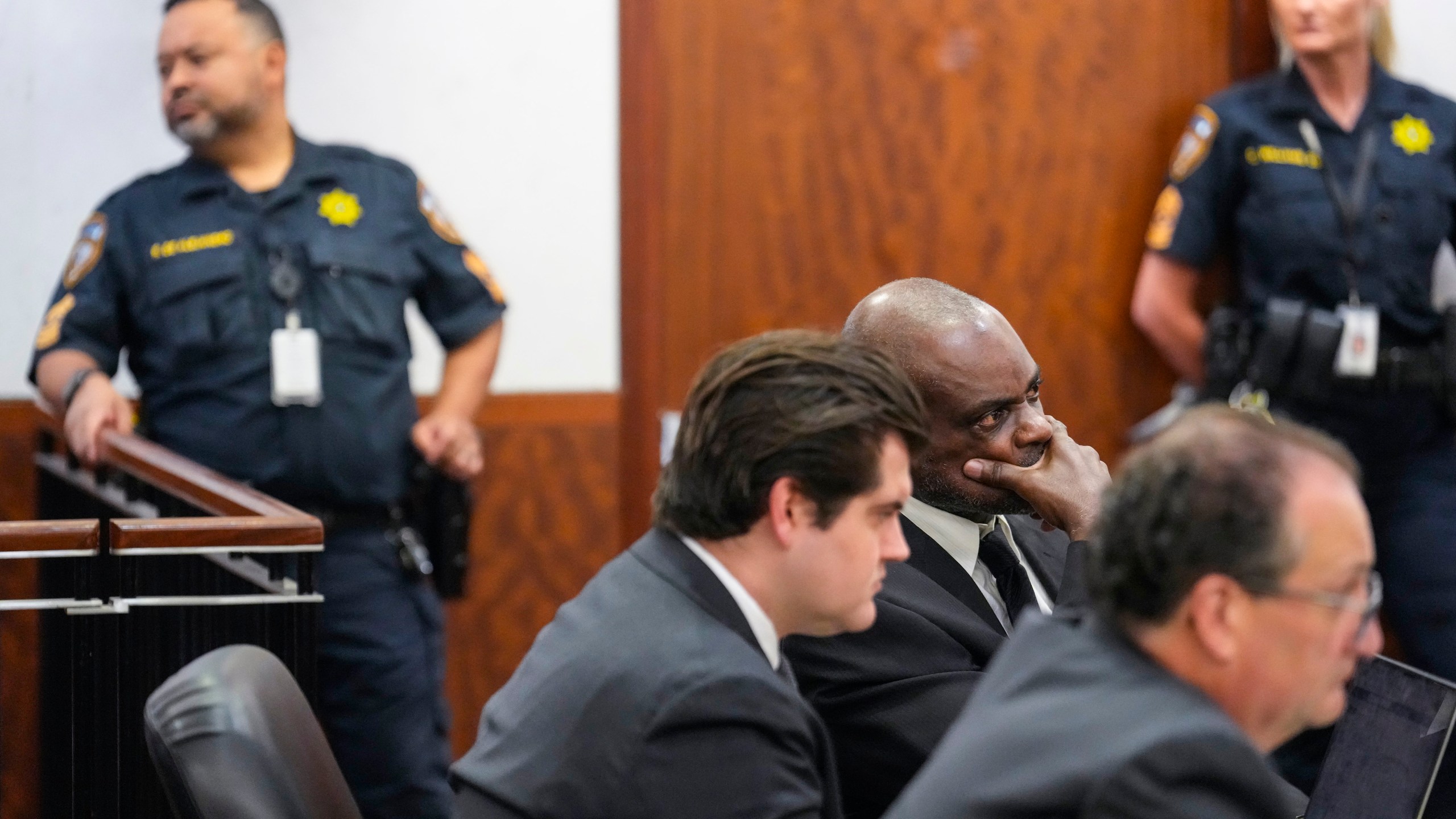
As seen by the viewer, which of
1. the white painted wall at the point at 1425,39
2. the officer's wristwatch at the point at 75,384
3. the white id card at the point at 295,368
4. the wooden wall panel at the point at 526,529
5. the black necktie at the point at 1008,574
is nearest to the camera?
the black necktie at the point at 1008,574

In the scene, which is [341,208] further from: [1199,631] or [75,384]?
[1199,631]

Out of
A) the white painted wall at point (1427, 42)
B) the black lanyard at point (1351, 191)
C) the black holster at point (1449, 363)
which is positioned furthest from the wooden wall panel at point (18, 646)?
the white painted wall at point (1427, 42)

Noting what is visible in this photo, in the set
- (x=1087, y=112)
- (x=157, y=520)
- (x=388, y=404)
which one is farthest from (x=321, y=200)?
(x=1087, y=112)

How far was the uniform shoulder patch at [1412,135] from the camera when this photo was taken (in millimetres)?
4008

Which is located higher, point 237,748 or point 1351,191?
point 1351,191

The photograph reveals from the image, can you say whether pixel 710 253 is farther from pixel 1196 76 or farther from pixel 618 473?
pixel 1196 76

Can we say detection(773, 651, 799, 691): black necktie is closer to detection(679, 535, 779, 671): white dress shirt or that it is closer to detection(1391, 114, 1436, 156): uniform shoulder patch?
detection(679, 535, 779, 671): white dress shirt

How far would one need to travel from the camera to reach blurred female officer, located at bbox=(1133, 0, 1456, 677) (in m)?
3.86

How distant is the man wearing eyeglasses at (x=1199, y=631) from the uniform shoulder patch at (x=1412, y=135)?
3.03 meters

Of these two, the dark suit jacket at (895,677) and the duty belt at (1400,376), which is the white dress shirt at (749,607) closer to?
the dark suit jacket at (895,677)

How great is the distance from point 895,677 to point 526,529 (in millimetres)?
2353

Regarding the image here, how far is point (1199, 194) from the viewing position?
4.10m

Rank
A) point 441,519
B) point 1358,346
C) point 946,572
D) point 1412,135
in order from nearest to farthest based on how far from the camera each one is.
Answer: point 946,572
point 441,519
point 1358,346
point 1412,135

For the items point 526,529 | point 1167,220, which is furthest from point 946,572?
point 1167,220
